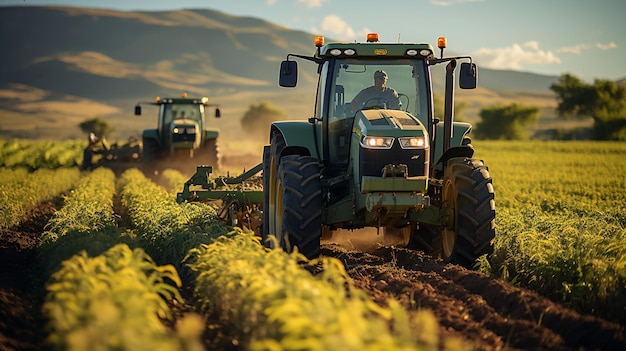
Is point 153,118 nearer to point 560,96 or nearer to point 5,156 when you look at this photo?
point 560,96

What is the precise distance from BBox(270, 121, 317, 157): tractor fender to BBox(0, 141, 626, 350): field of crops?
4.07ft

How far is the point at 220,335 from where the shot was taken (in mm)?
6492

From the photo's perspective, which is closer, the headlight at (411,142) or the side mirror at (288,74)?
the headlight at (411,142)

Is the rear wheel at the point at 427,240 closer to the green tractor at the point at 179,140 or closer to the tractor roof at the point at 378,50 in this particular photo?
the tractor roof at the point at 378,50

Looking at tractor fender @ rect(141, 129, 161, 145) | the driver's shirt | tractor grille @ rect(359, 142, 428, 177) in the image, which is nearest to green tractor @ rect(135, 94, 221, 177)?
tractor fender @ rect(141, 129, 161, 145)

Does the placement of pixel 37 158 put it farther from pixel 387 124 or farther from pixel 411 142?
pixel 411 142

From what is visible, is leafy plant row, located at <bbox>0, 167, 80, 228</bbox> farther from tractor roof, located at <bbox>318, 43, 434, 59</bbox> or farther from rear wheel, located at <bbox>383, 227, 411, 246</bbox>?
tractor roof, located at <bbox>318, 43, 434, 59</bbox>

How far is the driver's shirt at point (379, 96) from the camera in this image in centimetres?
994

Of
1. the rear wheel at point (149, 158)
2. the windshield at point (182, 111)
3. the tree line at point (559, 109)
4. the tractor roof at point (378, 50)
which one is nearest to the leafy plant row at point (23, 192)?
the rear wheel at point (149, 158)

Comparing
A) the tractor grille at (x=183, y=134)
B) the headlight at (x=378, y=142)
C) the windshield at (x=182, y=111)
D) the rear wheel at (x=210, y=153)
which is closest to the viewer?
the headlight at (x=378, y=142)

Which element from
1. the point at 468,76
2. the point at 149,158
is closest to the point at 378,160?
the point at 468,76

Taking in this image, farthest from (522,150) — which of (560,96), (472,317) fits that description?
(472,317)

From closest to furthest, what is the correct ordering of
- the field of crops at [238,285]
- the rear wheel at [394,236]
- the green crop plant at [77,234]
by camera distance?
1. the field of crops at [238,285]
2. the green crop plant at [77,234]
3. the rear wheel at [394,236]

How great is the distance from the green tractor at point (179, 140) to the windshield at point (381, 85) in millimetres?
17118
